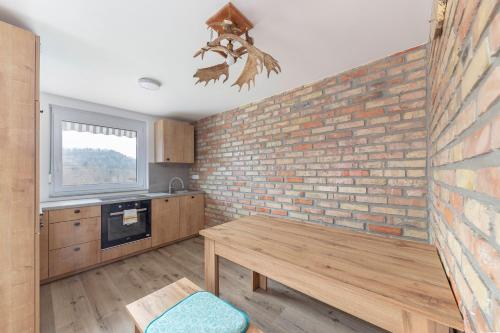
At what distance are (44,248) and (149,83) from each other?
2.27m

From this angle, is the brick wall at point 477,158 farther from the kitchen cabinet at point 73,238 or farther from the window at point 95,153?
the window at point 95,153

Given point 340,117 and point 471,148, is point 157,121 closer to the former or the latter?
point 340,117

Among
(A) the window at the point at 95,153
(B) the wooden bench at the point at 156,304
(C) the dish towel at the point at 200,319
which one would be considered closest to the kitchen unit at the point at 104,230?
(A) the window at the point at 95,153

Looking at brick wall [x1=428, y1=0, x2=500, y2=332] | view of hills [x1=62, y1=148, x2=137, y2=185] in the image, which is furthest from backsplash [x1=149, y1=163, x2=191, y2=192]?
brick wall [x1=428, y1=0, x2=500, y2=332]

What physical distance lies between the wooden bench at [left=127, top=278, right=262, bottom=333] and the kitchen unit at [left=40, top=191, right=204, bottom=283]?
1.84 m

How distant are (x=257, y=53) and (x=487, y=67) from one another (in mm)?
1007

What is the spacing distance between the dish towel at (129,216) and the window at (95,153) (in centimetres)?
72

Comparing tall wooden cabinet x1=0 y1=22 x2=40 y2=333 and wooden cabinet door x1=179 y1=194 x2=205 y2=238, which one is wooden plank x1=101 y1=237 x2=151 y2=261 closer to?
wooden cabinet door x1=179 y1=194 x2=205 y2=238

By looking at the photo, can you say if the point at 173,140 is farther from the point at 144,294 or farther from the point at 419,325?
the point at 419,325

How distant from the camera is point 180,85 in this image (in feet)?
7.83

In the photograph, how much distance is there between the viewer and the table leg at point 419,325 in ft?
2.43

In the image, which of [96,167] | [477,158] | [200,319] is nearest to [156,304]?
[200,319]

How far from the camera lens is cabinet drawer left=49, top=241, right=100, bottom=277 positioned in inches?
88.4

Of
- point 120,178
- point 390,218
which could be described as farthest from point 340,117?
point 120,178
